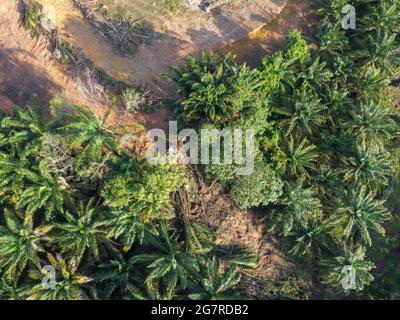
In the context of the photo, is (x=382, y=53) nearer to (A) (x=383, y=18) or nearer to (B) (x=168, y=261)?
(A) (x=383, y=18)

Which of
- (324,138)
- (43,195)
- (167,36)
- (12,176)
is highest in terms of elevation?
(167,36)

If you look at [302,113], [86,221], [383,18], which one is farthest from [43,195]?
[383,18]

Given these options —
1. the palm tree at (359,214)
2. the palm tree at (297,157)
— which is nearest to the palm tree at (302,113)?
the palm tree at (297,157)

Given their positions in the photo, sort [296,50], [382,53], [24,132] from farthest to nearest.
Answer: [382,53] < [296,50] < [24,132]

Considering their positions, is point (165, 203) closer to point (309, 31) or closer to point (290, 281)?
point (290, 281)

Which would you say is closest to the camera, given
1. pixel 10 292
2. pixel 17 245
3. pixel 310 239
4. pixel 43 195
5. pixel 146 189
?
pixel 10 292

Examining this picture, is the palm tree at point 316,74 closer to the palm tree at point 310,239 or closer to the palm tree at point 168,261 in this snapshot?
the palm tree at point 310,239
